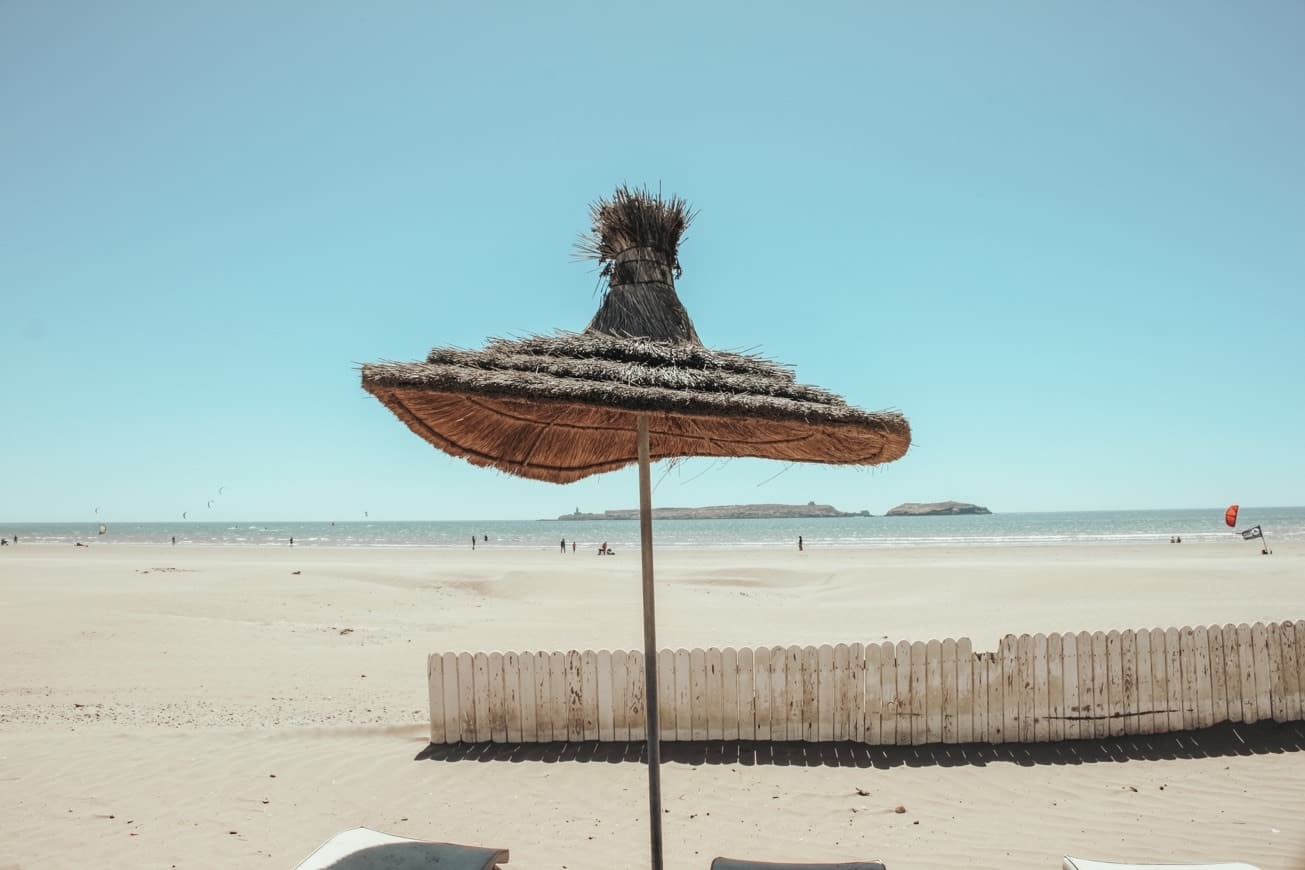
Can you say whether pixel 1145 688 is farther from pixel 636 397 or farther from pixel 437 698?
pixel 437 698

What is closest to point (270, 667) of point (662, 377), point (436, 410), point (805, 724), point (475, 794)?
point (475, 794)

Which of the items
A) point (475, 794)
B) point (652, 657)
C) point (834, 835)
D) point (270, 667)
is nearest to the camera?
point (652, 657)

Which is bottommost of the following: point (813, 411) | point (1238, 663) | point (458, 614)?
point (458, 614)

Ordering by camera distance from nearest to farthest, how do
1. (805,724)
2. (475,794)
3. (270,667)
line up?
(475,794), (805,724), (270,667)

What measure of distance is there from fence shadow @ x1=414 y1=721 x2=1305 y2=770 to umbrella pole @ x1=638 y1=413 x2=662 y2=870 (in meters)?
2.60

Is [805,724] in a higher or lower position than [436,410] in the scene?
lower

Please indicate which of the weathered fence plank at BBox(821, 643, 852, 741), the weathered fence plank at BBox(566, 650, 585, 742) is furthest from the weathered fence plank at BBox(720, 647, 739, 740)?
the weathered fence plank at BBox(566, 650, 585, 742)

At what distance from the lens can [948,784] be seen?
602 cm

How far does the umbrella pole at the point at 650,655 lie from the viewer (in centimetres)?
392

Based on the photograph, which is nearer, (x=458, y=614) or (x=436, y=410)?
(x=436, y=410)

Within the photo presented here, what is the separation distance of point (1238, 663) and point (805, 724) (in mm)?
4088

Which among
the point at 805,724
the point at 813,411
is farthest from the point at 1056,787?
the point at 813,411

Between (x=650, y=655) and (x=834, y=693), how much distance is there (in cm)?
324

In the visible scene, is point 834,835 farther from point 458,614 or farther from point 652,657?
point 458,614
